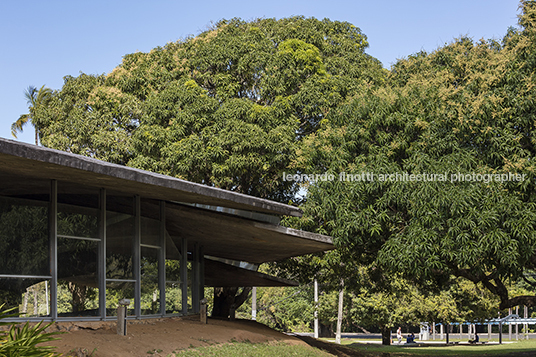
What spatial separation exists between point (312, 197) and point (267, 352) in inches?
245

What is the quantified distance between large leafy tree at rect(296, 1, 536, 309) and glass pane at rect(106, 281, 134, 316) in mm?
6604

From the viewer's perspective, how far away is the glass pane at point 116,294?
43.1 feet

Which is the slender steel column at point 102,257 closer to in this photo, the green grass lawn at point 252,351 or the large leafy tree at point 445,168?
the green grass lawn at point 252,351

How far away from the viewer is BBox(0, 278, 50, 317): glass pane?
11.1 meters

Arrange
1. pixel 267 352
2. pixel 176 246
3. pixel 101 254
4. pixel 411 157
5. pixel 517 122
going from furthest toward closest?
pixel 176 246 < pixel 411 157 < pixel 517 122 < pixel 267 352 < pixel 101 254

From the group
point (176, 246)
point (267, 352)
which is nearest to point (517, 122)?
point (267, 352)

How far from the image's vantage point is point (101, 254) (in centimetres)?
Answer: 1300

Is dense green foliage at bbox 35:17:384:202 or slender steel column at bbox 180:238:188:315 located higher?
dense green foliage at bbox 35:17:384:202

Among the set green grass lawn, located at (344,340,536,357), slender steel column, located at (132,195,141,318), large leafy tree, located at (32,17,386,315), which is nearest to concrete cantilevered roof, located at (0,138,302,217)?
slender steel column, located at (132,195,141,318)

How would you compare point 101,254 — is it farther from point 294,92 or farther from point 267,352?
point 294,92

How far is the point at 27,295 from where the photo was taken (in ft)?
37.2

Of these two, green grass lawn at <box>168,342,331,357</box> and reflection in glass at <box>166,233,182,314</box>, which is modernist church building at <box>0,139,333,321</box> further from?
green grass lawn at <box>168,342,331,357</box>

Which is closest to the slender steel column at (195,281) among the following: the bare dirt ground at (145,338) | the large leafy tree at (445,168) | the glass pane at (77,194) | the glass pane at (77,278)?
the bare dirt ground at (145,338)

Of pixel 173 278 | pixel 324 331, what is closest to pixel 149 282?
pixel 173 278
